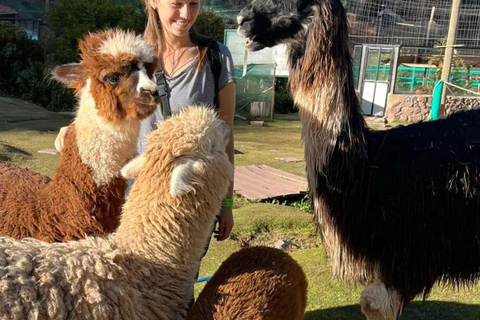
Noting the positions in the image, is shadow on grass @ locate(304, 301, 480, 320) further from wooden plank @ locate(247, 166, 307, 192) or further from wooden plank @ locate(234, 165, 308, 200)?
wooden plank @ locate(247, 166, 307, 192)

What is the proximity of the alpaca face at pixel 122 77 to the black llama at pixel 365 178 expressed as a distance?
511mm

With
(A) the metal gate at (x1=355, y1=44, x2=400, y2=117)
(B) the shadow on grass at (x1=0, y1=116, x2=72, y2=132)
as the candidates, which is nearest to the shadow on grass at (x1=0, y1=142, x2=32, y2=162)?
(B) the shadow on grass at (x1=0, y1=116, x2=72, y2=132)

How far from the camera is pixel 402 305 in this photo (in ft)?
8.14

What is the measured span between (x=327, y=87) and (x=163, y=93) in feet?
2.40

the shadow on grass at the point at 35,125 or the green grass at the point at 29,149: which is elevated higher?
the green grass at the point at 29,149

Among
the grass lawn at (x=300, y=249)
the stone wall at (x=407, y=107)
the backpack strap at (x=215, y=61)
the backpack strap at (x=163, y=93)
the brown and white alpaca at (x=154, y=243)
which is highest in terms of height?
the backpack strap at (x=215, y=61)

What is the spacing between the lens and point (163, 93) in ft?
7.67

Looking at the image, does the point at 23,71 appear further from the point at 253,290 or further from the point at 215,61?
the point at 253,290

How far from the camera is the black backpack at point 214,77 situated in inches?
92.0

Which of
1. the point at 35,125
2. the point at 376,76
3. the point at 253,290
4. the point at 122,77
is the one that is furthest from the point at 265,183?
the point at 376,76

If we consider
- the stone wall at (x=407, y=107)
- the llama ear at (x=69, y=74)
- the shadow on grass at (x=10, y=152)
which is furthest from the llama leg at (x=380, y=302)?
the stone wall at (x=407, y=107)

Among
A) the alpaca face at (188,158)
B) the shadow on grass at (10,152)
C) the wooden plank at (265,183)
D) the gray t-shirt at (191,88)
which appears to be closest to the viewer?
the alpaca face at (188,158)

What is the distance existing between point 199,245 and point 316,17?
1.16 m

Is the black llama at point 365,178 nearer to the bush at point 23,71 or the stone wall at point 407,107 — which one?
the stone wall at point 407,107
